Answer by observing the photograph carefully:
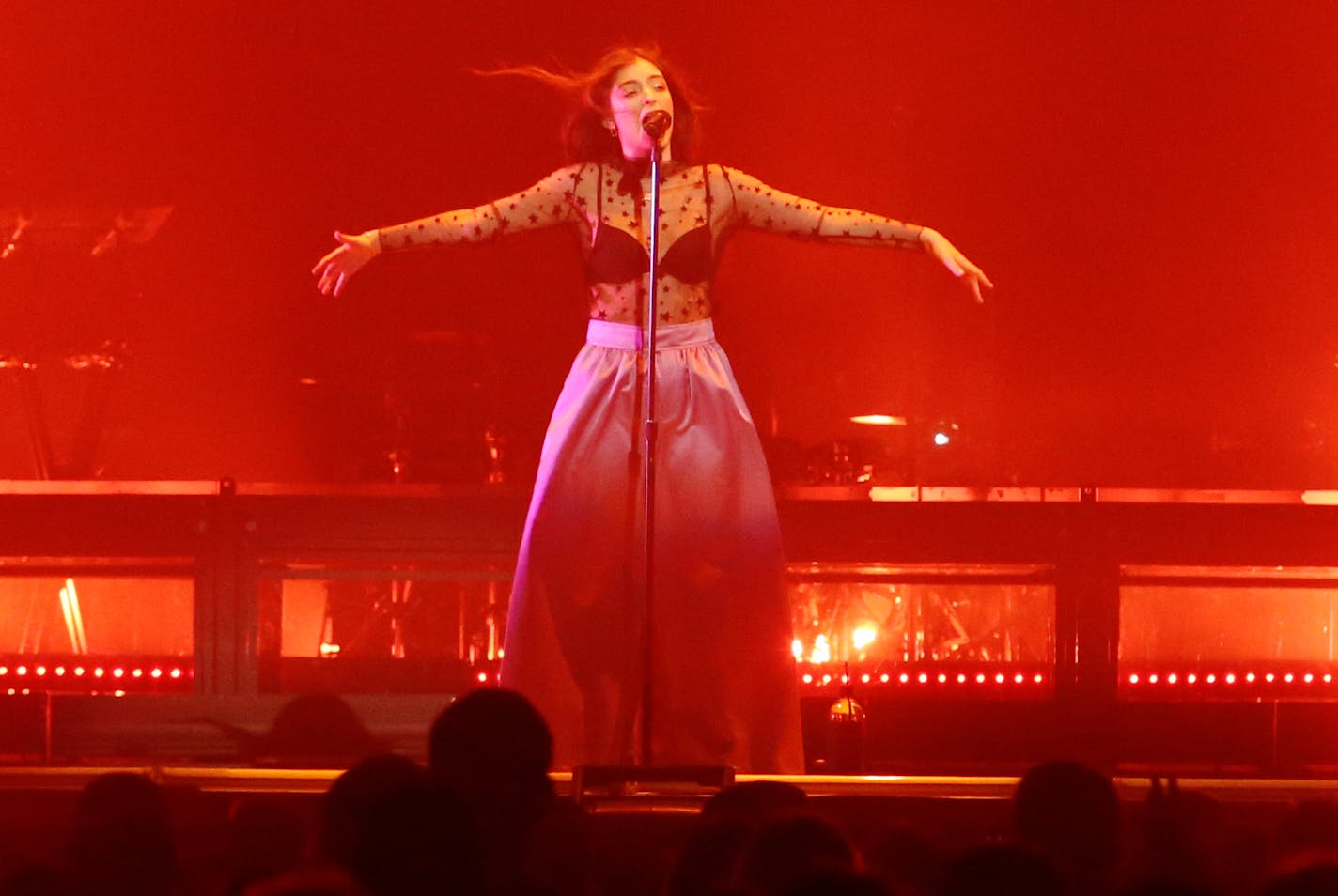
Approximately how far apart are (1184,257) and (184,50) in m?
4.95

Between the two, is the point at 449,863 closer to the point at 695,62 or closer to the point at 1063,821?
the point at 1063,821

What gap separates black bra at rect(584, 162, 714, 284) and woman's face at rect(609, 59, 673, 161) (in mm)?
203

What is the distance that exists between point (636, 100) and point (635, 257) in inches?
17.7

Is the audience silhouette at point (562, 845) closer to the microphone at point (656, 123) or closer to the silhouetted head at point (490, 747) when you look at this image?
the silhouetted head at point (490, 747)

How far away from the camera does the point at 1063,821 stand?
10.2 feet

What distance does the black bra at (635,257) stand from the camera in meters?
5.17

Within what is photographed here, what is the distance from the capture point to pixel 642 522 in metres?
5.22

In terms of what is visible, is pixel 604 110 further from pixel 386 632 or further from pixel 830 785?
pixel 386 632

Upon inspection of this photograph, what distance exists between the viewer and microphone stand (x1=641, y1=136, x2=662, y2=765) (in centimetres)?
488

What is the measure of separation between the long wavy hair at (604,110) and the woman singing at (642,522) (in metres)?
0.05

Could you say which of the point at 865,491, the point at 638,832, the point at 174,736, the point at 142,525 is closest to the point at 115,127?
the point at 142,525

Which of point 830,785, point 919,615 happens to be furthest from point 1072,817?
point 919,615

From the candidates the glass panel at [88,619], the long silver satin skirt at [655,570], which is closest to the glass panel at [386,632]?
the glass panel at [88,619]

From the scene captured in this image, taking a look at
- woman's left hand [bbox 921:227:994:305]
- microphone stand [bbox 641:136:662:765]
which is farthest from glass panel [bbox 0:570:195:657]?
woman's left hand [bbox 921:227:994:305]
